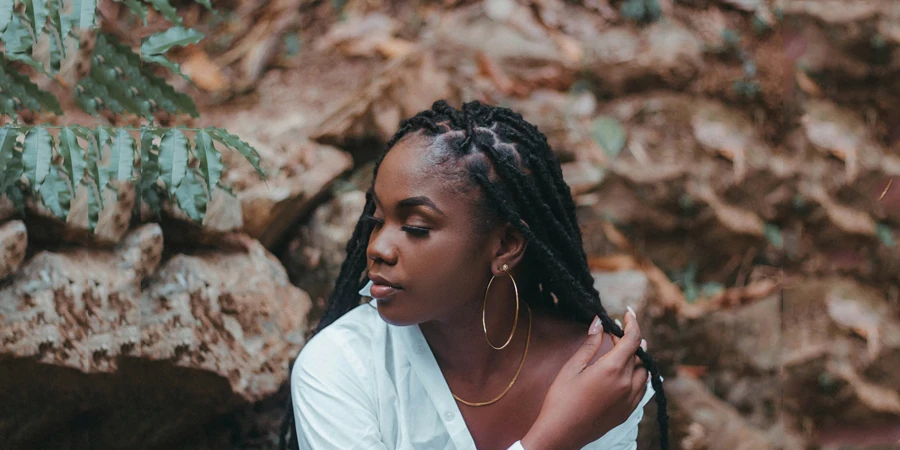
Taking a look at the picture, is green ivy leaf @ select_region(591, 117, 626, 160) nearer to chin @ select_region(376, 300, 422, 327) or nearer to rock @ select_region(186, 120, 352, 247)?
rock @ select_region(186, 120, 352, 247)

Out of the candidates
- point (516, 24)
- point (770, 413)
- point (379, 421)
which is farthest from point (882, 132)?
point (379, 421)

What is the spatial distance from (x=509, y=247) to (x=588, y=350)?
389 millimetres

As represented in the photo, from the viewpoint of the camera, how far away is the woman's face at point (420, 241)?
6.95 feet

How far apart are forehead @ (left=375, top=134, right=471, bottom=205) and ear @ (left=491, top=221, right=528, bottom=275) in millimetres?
186

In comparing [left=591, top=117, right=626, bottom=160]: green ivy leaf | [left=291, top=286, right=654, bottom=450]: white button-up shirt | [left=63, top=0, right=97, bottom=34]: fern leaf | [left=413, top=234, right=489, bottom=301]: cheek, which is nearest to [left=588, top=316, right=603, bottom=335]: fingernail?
[left=291, top=286, right=654, bottom=450]: white button-up shirt

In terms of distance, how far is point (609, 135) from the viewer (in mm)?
4707

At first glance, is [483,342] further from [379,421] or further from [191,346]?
[191,346]

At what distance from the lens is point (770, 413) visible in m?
4.43

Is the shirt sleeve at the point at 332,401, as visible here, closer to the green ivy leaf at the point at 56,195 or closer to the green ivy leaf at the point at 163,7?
the green ivy leaf at the point at 56,195

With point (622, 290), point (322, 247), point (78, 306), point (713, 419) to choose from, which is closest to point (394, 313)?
point (78, 306)

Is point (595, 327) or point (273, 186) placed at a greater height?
point (273, 186)

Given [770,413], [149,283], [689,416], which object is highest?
[149,283]

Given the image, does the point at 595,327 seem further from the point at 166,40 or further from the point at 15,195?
the point at 15,195

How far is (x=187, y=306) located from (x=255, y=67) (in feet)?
7.68
